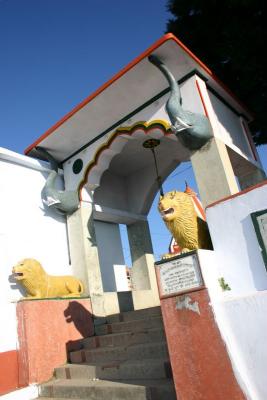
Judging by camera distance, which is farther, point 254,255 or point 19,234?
point 19,234

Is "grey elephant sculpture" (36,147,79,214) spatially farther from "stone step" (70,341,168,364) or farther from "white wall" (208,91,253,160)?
"white wall" (208,91,253,160)

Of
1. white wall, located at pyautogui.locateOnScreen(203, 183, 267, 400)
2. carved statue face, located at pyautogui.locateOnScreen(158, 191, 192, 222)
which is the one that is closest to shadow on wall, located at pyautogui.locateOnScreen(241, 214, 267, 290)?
white wall, located at pyautogui.locateOnScreen(203, 183, 267, 400)

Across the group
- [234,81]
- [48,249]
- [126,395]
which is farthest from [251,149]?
[126,395]

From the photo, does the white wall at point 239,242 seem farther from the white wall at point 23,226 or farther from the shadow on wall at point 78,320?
the white wall at point 23,226

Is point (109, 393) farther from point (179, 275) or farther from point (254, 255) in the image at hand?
point (254, 255)

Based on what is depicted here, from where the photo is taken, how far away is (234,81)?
23.3ft

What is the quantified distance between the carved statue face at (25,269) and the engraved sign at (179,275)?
2740 millimetres

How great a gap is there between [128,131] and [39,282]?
3.02 m

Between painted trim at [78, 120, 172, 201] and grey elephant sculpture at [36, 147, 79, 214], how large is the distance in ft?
0.60

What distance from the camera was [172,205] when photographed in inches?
148

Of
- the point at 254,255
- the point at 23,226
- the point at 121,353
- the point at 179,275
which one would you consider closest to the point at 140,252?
the point at 23,226

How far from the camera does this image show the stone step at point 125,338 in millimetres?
4658

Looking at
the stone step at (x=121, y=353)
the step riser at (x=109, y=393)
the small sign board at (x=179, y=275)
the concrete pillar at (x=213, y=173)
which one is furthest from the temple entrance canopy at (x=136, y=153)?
the step riser at (x=109, y=393)

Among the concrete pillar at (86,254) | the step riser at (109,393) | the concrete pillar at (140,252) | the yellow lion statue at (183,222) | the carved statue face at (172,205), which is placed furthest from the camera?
the concrete pillar at (140,252)
